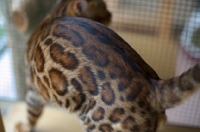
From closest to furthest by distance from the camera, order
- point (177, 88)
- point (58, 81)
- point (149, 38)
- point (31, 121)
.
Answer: point (177, 88) < point (58, 81) < point (31, 121) < point (149, 38)

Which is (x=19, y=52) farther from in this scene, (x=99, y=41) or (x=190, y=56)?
(x=190, y=56)

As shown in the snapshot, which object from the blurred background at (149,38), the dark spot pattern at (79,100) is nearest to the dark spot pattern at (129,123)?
the dark spot pattern at (79,100)

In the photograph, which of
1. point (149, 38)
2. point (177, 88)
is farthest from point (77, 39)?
point (149, 38)

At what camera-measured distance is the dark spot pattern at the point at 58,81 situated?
76cm

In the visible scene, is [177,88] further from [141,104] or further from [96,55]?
[96,55]

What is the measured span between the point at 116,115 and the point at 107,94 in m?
0.05

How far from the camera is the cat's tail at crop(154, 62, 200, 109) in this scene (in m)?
0.64

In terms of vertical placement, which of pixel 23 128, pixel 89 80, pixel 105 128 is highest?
A: pixel 89 80

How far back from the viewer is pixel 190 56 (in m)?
1.46

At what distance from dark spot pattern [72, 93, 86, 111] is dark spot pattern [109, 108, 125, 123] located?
81 millimetres

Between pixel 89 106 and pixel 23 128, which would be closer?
pixel 89 106

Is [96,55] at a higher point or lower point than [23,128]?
higher

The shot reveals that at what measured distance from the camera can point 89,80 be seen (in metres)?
0.72

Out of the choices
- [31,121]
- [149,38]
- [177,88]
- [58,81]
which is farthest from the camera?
[149,38]
